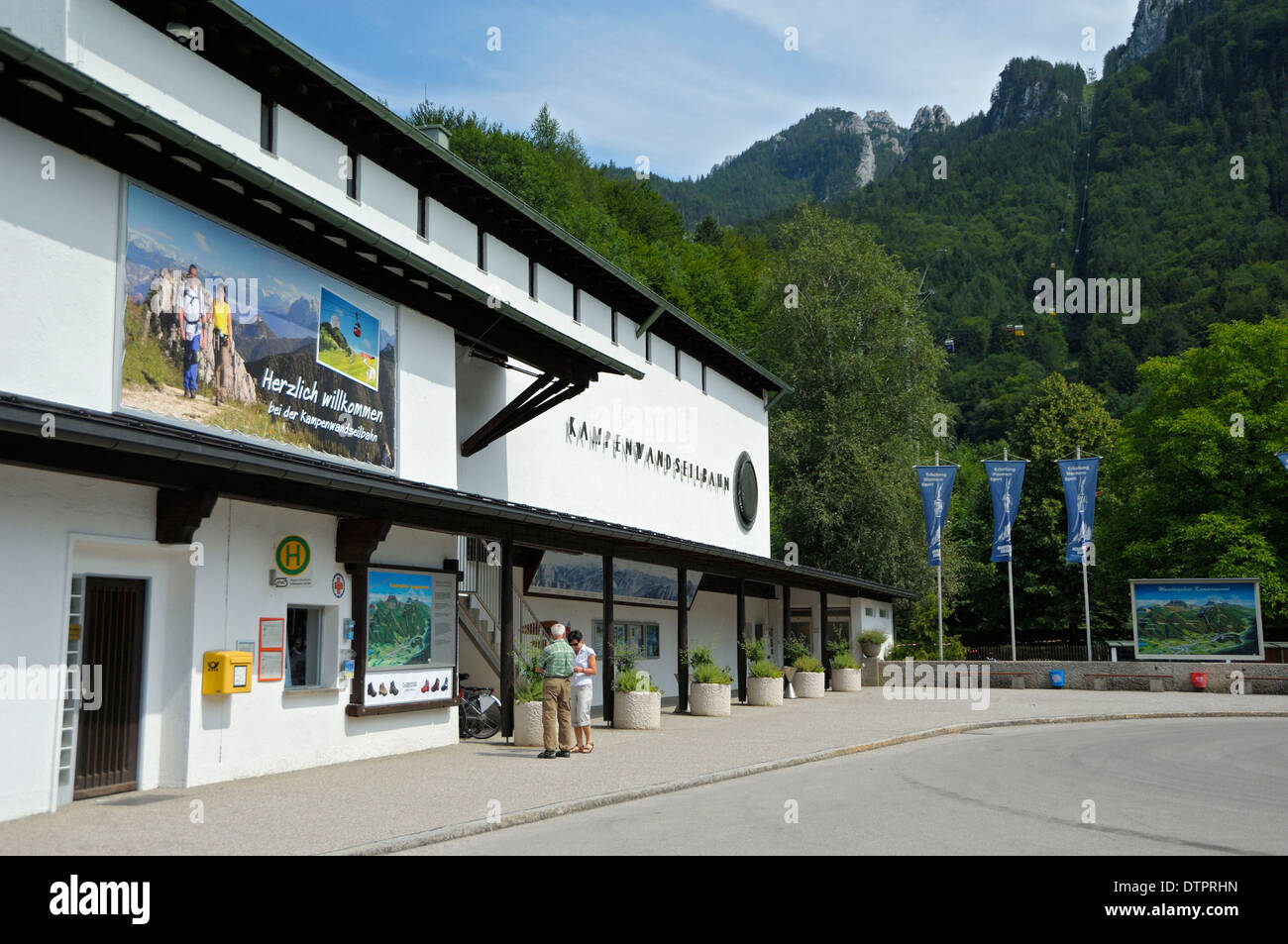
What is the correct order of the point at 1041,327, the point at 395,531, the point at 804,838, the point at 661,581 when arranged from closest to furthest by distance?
the point at 804,838
the point at 395,531
the point at 661,581
the point at 1041,327

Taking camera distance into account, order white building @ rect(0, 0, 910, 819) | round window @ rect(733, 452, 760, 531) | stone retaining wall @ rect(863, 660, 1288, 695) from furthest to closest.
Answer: stone retaining wall @ rect(863, 660, 1288, 695) < round window @ rect(733, 452, 760, 531) < white building @ rect(0, 0, 910, 819)

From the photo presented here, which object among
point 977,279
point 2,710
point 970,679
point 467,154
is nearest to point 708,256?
point 467,154

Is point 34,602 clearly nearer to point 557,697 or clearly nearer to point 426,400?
point 557,697

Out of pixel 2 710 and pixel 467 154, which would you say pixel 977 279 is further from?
pixel 2 710

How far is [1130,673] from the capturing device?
3584 centimetres

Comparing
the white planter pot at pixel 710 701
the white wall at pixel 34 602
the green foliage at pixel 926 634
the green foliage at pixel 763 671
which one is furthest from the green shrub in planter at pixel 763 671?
the green foliage at pixel 926 634

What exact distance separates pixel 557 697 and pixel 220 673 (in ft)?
15.1

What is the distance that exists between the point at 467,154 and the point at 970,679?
3078 centimetres

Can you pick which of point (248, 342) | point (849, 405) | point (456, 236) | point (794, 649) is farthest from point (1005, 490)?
point (248, 342)

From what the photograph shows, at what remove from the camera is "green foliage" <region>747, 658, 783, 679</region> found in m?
26.4

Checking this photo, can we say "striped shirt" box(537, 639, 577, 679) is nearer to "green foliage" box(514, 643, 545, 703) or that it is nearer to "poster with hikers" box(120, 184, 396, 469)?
"green foliage" box(514, 643, 545, 703)

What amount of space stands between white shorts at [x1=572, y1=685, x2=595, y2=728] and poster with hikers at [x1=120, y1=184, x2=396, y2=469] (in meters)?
4.16

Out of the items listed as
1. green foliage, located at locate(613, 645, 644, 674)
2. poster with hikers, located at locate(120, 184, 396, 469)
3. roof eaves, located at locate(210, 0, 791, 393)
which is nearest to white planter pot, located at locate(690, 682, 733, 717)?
green foliage, located at locate(613, 645, 644, 674)

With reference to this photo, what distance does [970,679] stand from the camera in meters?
39.2
